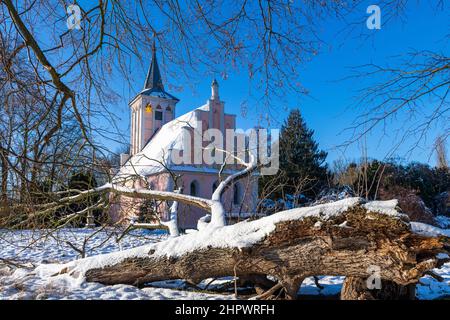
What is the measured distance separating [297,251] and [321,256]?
0.24m

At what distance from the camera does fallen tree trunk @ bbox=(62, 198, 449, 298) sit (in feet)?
11.8

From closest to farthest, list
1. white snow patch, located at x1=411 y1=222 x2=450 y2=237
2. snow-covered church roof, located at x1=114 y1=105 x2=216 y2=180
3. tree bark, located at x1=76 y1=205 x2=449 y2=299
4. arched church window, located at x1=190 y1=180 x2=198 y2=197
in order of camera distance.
Answer: white snow patch, located at x1=411 y1=222 x2=450 y2=237 → tree bark, located at x1=76 y1=205 x2=449 y2=299 → snow-covered church roof, located at x1=114 y1=105 x2=216 y2=180 → arched church window, located at x1=190 y1=180 x2=198 y2=197

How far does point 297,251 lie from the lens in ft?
13.6

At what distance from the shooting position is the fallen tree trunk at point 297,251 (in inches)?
142

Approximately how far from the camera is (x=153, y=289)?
5.02 m

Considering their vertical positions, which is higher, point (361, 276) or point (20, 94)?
point (20, 94)

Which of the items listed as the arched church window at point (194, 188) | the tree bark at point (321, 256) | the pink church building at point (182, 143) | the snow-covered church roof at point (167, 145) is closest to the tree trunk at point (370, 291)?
the tree bark at point (321, 256)

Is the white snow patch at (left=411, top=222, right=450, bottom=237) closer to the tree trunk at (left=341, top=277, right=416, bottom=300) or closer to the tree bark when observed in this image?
the tree bark

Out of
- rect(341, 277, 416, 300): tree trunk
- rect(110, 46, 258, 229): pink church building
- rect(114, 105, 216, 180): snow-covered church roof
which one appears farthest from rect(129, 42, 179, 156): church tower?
rect(341, 277, 416, 300): tree trunk

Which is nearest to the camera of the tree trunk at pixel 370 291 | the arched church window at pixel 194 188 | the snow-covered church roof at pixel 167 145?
the tree trunk at pixel 370 291

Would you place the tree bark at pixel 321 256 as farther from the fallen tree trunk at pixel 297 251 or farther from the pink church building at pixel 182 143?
the pink church building at pixel 182 143
